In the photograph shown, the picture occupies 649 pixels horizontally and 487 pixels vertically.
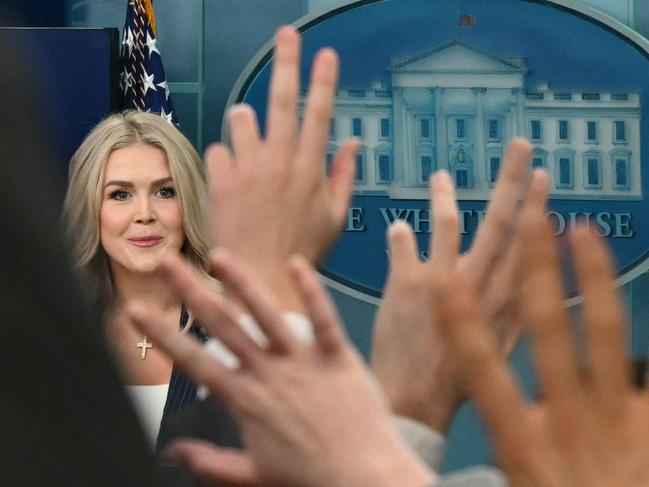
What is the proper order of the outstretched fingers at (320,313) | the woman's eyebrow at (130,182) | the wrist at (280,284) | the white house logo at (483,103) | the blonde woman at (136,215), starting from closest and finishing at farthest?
the outstretched fingers at (320,313), the wrist at (280,284), the blonde woman at (136,215), the woman's eyebrow at (130,182), the white house logo at (483,103)

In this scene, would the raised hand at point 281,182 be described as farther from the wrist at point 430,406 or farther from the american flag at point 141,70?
the american flag at point 141,70

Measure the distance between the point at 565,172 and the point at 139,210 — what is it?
5.90ft

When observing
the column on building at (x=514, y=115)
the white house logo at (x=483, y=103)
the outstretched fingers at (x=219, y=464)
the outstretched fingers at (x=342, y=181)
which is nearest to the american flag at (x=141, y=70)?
the white house logo at (x=483, y=103)

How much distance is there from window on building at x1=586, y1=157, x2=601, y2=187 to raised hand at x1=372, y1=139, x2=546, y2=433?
320cm

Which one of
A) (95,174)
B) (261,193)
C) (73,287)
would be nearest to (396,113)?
(95,174)

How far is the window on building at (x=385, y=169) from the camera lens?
398cm

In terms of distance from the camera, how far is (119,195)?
8.77ft

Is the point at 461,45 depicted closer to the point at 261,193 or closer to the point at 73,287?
the point at 261,193

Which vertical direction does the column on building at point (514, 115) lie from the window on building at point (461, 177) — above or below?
above

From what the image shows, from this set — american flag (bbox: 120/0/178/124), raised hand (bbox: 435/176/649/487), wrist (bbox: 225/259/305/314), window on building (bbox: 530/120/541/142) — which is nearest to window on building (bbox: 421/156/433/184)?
window on building (bbox: 530/120/541/142)

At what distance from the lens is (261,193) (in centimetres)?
74

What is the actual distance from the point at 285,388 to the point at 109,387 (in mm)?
238

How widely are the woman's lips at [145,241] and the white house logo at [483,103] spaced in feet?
4.71

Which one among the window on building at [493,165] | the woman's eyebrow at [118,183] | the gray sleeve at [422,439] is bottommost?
the gray sleeve at [422,439]
